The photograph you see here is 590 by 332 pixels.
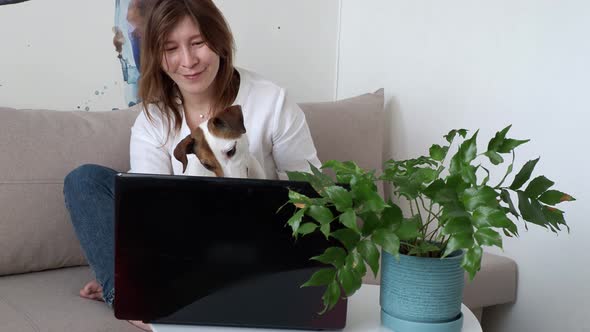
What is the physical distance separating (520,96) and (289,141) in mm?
621

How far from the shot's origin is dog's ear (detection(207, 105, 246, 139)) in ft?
3.84

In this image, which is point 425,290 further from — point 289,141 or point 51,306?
point 51,306

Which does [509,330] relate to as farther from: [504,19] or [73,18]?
[73,18]

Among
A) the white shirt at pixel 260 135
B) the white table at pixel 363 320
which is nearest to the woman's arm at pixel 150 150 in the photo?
the white shirt at pixel 260 135

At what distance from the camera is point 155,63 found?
55.0 inches

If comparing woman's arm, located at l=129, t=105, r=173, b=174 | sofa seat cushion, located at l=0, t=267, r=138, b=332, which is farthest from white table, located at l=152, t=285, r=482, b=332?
woman's arm, located at l=129, t=105, r=173, b=174

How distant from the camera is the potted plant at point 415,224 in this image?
824 mm

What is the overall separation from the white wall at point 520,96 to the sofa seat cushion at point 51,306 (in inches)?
39.8

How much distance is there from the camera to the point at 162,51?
138 centimetres

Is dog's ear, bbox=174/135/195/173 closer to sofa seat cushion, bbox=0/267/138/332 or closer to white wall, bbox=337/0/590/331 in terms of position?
sofa seat cushion, bbox=0/267/138/332

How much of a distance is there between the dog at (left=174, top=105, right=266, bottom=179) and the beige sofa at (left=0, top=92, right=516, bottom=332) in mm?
353

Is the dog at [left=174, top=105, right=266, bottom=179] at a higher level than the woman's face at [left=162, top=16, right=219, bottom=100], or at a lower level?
lower

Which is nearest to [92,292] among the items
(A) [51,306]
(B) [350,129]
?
(A) [51,306]

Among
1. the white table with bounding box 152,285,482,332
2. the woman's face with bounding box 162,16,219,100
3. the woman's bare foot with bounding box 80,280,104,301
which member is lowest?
the woman's bare foot with bounding box 80,280,104,301
